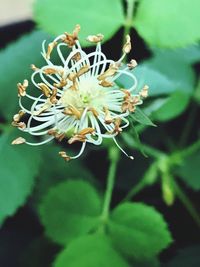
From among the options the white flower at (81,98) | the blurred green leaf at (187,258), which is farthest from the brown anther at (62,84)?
the blurred green leaf at (187,258)

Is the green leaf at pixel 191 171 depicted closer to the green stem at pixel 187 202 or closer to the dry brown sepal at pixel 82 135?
the green stem at pixel 187 202

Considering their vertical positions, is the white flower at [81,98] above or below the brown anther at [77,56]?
below

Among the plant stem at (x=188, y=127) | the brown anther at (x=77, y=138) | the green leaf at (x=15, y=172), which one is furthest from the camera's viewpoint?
the plant stem at (x=188, y=127)

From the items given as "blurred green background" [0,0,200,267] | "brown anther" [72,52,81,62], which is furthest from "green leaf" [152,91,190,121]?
"brown anther" [72,52,81,62]

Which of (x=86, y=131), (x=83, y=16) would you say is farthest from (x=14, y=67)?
(x=86, y=131)

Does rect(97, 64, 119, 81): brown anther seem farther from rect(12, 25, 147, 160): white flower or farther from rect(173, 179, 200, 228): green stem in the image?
rect(173, 179, 200, 228): green stem

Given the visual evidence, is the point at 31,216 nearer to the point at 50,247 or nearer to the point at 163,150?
the point at 50,247

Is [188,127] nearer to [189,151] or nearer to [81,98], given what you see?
[189,151]

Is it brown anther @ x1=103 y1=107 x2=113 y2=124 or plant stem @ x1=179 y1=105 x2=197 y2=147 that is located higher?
brown anther @ x1=103 y1=107 x2=113 y2=124
